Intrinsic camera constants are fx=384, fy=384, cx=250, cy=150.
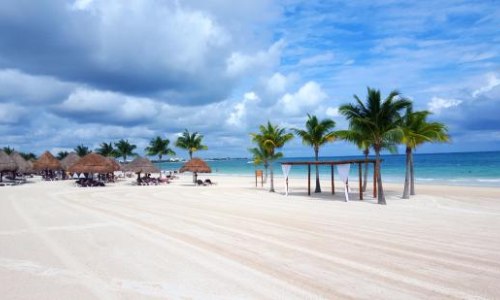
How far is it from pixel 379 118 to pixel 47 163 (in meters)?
34.0

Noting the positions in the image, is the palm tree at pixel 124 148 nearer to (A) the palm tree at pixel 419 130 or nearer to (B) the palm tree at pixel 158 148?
(B) the palm tree at pixel 158 148

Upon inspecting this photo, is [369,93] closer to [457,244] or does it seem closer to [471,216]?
[471,216]

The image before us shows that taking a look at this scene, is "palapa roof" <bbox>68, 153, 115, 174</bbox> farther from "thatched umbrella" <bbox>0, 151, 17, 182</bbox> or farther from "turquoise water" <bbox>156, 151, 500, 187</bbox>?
"turquoise water" <bbox>156, 151, 500, 187</bbox>

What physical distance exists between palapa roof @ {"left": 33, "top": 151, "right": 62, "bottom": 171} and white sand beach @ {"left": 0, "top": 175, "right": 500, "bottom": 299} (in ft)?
91.9

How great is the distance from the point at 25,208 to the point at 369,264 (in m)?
14.0

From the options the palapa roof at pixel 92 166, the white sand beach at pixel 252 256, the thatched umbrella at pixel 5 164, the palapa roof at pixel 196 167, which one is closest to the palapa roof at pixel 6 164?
the thatched umbrella at pixel 5 164

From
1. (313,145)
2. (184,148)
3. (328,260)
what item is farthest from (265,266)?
(184,148)

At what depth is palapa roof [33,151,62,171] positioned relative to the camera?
3794 centimetres

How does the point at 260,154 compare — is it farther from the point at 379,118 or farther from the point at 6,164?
the point at 6,164

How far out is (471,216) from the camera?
39.6 ft

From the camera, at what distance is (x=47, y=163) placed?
38281 mm

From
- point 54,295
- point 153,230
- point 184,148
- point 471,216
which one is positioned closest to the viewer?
point 54,295

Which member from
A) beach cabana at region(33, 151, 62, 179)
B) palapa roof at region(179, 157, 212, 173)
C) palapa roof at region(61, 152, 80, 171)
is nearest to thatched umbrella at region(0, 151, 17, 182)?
beach cabana at region(33, 151, 62, 179)

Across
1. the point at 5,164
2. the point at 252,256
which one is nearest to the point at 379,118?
the point at 252,256
